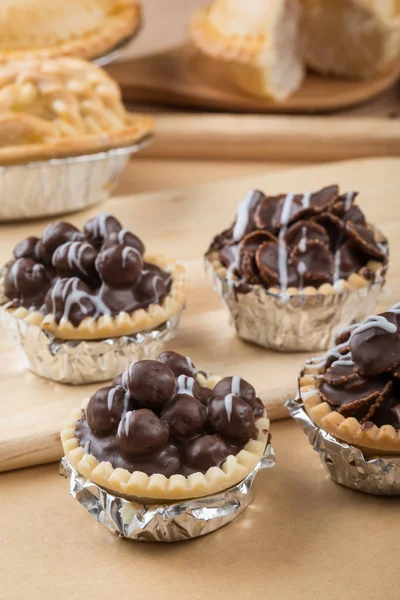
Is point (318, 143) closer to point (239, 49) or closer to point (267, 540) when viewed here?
point (239, 49)

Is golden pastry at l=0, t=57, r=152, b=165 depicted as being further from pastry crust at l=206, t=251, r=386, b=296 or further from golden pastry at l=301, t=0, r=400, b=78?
golden pastry at l=301, t=0, r=400, b=78

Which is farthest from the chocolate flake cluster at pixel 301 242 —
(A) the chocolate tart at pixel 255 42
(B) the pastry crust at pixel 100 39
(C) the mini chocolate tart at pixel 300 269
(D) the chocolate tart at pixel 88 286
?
(A) the chocolate tart at pixel 255 42

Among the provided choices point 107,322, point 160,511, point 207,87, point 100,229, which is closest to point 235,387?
point 160,511

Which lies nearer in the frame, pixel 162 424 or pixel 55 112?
pixel 162 424

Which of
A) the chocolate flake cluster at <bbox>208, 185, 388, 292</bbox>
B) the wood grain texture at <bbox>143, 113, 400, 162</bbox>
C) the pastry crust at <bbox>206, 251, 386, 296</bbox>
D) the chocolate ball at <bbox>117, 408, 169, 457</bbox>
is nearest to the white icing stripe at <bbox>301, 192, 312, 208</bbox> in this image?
the chocolate flake cluster at <bbox>208, 185, 388, 292</bbox>

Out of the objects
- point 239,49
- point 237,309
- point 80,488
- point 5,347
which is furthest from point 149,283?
point 239,49

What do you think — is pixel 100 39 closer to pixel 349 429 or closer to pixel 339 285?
pixel 339 285

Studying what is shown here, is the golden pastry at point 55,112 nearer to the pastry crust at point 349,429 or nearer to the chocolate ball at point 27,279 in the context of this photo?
the chocolate ball at point 27,279
